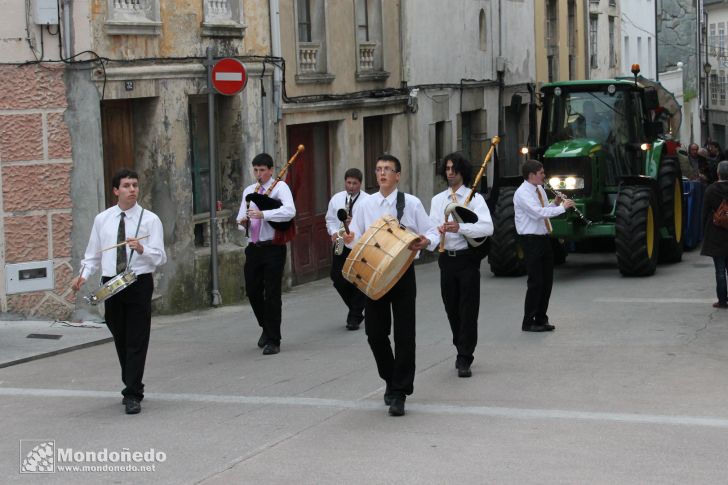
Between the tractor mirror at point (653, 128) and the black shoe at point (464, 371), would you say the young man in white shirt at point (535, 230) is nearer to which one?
the black shoe at point (464, 371)

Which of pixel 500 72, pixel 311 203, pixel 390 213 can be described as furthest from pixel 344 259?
pixel 500 72

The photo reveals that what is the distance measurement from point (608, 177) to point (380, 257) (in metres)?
11.2

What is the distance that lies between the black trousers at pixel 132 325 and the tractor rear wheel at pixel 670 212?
11.9m

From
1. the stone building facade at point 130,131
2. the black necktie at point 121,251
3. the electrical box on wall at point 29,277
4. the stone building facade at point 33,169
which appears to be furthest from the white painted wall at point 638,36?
the black necktie at point 121,251

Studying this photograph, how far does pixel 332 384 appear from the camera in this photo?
10.5m

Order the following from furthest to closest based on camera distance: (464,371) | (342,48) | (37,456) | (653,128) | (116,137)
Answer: (342,48) < (653,128) < (116,137) < (464,371) < (37,456)

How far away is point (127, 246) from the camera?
31.7 ft

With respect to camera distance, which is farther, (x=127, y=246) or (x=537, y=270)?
(x=537, y=270)

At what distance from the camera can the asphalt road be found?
25.3 ft

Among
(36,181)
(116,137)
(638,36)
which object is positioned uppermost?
(638,36)

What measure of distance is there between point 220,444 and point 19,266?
610cm

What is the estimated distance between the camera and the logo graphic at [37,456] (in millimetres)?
7945

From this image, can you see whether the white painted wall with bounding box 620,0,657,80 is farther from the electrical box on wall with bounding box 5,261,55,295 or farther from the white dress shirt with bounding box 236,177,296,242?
the white dress shirt with bounding box 236,177,296,242

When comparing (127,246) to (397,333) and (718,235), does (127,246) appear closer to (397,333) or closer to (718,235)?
(397,333)
